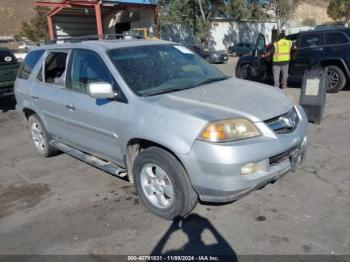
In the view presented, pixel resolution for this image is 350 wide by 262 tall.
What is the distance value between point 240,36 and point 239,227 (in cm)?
4004

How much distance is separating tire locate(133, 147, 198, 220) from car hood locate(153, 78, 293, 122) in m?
0.51

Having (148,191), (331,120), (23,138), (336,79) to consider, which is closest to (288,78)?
(336,79)

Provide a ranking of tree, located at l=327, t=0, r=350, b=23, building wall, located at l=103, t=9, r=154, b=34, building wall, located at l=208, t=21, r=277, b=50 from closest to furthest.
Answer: building wall, located at l=103, t=9, r=154, b=34 → building wall, located at l=208, t=21, r=277, b=50 → tree, located at l=327, t=0, r=350, b=23

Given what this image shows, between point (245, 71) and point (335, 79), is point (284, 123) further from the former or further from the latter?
point (245, 71)

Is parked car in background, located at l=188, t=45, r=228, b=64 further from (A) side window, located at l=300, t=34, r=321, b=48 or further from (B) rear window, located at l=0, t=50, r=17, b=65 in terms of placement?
(B) rear window, located at l=0, t=50, r=17, b=65

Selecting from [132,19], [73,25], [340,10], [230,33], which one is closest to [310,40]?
[132,19]

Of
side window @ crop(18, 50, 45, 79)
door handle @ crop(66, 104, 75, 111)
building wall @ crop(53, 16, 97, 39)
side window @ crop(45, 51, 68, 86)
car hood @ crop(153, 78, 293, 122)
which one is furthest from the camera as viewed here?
building wall @ crop(53, 16, 97, 39)

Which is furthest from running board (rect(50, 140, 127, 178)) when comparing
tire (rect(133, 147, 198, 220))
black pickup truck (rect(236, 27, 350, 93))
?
black pickup truck (rect(236, 27, 350, 93))

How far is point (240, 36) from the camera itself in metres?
41.3

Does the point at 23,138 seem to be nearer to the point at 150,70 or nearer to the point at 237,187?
the point at 150,70

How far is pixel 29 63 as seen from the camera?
235 inches

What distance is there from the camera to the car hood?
11.2ft

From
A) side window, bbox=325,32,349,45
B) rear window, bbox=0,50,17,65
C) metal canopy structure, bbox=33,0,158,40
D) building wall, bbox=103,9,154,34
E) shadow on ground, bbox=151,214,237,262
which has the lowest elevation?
shadow on ground, bbox=151,214,237,262

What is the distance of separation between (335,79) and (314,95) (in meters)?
3.39
